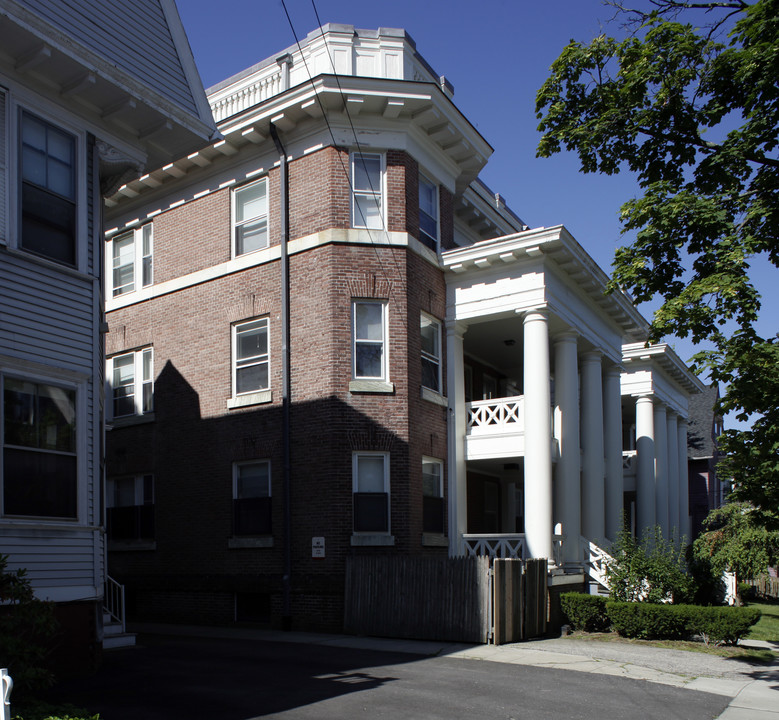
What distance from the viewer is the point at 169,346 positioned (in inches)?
853

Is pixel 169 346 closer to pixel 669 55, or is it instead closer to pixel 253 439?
pixel 253 439

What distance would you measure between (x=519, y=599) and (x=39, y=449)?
9.33 metres

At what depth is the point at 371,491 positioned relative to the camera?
1855cm

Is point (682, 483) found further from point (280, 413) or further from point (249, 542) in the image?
point (249, 542)

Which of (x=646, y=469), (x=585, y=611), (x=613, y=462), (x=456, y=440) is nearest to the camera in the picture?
(x=585, y=611)

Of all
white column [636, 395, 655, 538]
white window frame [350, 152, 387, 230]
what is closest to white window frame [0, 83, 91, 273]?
white window frame [350, 152, 387, 230]

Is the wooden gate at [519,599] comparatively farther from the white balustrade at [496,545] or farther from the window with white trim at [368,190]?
the window with white trim at [368,190]

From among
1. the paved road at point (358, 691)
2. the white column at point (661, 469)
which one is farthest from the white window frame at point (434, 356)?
the white column at point (661, 469)

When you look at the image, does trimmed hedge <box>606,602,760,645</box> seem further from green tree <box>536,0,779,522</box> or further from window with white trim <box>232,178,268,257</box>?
window with white trim <box>232,178,268,257</box>

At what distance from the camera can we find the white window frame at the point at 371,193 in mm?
19547

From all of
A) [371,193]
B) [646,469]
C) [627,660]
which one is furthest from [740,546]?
[371,193]

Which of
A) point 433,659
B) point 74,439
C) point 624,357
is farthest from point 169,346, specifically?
point 624,357

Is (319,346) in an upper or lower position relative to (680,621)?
upper

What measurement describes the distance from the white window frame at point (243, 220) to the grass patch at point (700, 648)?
449 inches
